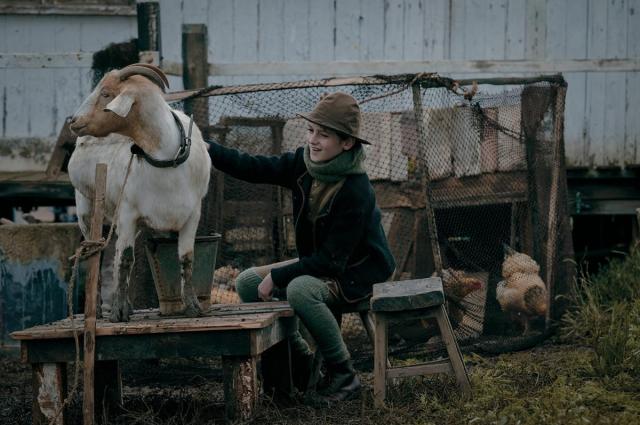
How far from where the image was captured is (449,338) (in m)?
4.54

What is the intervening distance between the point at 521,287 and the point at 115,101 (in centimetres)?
370

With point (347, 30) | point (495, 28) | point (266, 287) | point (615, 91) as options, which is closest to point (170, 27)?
point (347, 30)

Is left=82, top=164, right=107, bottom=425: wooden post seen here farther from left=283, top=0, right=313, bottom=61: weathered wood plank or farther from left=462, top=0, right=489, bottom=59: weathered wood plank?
left=462, top=0, right=489, bottom=59: weathered wood plank

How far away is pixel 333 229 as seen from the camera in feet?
15.6

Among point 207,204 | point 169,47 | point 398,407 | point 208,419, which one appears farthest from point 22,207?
point 398,407

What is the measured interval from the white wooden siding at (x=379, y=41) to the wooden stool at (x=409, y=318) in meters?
4.39

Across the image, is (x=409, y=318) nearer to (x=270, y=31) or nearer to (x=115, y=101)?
(x=115, y=101)

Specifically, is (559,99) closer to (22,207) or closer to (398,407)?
(398,407)

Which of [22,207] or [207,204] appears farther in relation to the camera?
[22,207]

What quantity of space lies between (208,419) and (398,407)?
39.9 inches

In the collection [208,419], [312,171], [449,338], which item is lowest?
[208,419]

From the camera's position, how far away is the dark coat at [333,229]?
187 inches

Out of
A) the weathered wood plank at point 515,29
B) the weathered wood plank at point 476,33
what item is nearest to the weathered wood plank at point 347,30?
the weathered wood plank at point 476,33

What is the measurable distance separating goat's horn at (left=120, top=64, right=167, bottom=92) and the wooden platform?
1.20m
